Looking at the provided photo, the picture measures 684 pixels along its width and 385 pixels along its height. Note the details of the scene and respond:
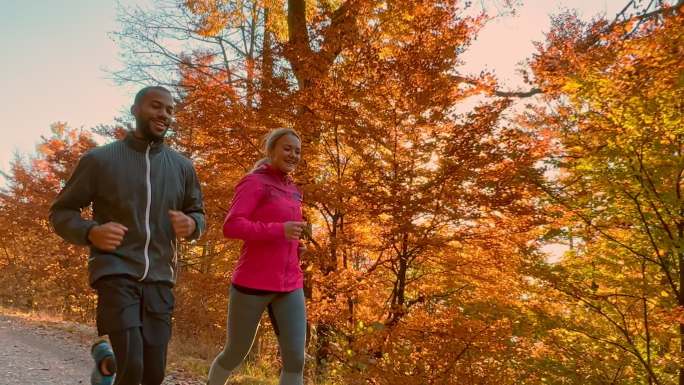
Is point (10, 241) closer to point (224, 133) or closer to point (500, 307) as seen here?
point (224, 133)

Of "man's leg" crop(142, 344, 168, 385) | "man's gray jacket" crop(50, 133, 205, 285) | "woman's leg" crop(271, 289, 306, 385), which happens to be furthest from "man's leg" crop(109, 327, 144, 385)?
"woman's leg" crop(271, 289, 306, 385)

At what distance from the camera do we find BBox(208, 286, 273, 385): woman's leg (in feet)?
9.01

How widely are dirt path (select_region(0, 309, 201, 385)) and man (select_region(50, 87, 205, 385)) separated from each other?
3.23 m

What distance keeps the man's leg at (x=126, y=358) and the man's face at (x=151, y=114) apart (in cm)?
88

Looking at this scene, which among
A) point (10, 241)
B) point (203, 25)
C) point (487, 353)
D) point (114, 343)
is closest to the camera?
point (114, 343)

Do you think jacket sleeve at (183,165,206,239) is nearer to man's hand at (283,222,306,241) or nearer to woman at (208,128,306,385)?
woman at (208,128,306,385)

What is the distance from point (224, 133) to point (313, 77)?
1.42m

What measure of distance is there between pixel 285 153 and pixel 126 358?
4.84ft

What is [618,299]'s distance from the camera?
6555mm

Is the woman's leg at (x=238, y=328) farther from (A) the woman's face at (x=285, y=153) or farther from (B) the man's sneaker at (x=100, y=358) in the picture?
(B) the man's sneaker at (x=100, y=358)

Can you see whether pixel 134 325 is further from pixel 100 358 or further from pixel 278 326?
pixel 278 326

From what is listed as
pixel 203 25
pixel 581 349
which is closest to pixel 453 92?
pixel 581 349

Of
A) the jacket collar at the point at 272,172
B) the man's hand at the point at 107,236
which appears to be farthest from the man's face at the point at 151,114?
the jacket collar at the point at 272,172

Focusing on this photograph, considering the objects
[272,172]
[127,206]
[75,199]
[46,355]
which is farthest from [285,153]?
[46,355]
